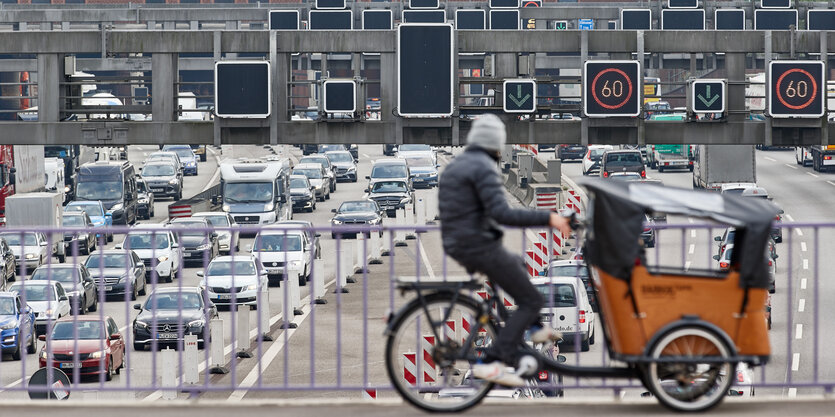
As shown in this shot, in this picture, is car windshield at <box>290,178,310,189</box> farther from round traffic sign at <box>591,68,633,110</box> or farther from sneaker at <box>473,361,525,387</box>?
sneaker at <box>473,361,525,387</box>

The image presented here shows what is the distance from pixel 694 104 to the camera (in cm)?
3762

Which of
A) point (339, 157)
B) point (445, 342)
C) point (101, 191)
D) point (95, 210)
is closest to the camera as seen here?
point (445, 342)

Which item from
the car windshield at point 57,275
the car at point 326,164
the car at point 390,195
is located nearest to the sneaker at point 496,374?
the car windshield at point 57,275

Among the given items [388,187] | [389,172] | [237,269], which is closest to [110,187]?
[388,187]

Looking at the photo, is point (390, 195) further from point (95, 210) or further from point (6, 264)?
point (6, 264)

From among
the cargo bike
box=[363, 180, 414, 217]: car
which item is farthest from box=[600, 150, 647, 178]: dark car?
the cargo bike

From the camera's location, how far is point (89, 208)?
56.6m

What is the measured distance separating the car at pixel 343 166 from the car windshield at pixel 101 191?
20885 mm

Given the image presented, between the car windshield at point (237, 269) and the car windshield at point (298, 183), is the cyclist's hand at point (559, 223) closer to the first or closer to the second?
the car windshield at point (237, 269)

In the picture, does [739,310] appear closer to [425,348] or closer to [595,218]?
[595,218]

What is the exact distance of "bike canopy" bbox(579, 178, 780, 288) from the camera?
8.85 metres

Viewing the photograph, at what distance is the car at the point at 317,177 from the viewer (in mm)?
70250

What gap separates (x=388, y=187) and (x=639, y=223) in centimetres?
5609

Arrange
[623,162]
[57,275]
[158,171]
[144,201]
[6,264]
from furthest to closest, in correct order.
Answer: [158,171]
[623,162]
[144,201]
[6,264]
[57,275]
